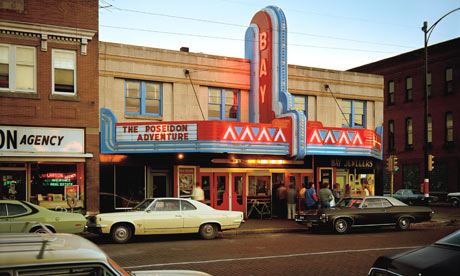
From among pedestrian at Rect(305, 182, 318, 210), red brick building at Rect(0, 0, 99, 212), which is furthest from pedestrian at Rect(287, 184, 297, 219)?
red brick building at Rect(0, 0, 99, 212)

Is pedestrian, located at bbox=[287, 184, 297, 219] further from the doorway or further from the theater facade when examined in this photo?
the doorway

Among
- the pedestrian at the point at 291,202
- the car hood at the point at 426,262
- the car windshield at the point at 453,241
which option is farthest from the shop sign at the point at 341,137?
the car hood at the point at 426,262

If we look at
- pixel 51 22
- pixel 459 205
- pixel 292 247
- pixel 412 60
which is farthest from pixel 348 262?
pixel 412 60

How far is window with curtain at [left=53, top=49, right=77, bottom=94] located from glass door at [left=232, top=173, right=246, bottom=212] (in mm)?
8493

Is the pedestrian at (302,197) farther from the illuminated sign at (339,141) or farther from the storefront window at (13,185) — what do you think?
the storefront window at (13,185)

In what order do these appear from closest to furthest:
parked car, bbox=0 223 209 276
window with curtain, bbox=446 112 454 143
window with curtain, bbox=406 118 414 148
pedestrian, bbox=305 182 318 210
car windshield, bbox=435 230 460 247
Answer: parked car, bbox=0 223 209 276
car windshield, bbox=435 230 460 247
pedestrian, bbox=305 182 318 210
window with curtain, bbox=446 112 454 143
window with curtain, bbox=406 118 414 148

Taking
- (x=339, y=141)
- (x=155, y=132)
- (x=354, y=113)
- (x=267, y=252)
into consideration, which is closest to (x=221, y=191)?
(x=155, y=132)

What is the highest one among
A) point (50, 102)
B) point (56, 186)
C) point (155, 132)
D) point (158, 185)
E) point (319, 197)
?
point (50, 102)

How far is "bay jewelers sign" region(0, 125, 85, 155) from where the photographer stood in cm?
1709

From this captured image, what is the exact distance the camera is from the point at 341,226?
16.7 m

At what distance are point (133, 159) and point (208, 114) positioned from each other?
13.8 feet

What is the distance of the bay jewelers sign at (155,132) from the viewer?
1845 centimetres

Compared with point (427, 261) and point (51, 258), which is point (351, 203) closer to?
point (427, 261)

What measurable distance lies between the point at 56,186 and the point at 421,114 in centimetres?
3535
